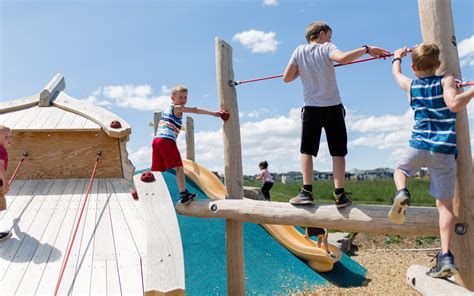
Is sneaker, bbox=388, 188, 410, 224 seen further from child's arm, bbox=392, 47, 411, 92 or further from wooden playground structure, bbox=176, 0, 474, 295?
child's arm, bbox=392, 47, 411, 92

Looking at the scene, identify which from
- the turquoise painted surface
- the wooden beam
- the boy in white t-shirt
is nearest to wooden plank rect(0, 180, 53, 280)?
the wooden beam

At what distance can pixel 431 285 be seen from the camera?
3055 millimetres

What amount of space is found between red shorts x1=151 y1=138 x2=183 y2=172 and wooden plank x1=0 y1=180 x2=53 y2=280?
1.44 metres

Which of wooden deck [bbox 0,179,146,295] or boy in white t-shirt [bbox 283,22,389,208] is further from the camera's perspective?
boy in white t-shirt [bbox 283,22,389,208]

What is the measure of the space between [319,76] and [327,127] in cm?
46

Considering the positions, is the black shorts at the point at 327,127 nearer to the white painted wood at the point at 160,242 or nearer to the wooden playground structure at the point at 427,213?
the wooden playground structure at the point at 427,213

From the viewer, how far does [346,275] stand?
7605 millimetres

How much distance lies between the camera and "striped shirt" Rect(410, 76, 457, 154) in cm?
316

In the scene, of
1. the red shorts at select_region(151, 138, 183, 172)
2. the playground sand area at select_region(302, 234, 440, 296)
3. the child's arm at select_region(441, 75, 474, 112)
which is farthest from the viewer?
the playground sand area at select_region(302, 234, 440, 296)

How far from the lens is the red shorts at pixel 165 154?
16.6 feet

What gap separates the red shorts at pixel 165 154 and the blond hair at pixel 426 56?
2.82 meters

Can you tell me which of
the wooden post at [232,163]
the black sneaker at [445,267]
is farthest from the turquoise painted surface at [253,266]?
the black sneaker at [445,267]

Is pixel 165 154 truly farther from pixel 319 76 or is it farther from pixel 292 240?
pixel 292 240

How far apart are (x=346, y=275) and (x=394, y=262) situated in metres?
1.81
